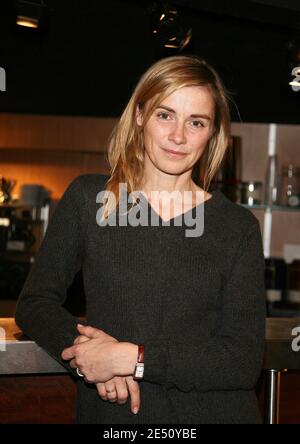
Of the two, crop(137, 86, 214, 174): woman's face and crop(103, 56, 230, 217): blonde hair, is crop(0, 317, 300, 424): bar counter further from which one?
crop(137, 86, 214, 174): woman's face

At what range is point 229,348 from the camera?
142 cm

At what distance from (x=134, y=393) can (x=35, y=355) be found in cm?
29

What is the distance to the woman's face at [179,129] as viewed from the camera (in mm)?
1486

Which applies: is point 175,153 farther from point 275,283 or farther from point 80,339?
point 275,283

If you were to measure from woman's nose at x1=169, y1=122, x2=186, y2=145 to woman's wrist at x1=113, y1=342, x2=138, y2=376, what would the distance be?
0.47m

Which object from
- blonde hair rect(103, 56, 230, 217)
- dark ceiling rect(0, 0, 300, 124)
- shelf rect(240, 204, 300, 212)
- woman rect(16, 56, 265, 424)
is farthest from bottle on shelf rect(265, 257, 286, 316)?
woman rect(16, 56, 265, 424)

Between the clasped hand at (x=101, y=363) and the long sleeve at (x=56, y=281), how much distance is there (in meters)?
0.04

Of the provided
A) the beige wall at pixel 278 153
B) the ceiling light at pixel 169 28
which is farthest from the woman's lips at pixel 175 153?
the beige wall at pixel 278 153

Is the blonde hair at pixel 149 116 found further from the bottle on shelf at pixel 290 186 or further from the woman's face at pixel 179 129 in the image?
the bottle on shelf at pixel 290 186

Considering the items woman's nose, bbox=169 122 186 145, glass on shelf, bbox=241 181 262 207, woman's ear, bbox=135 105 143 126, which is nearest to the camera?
woman's nose, bbox=169 122 186 145

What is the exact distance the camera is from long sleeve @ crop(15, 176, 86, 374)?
4.78 ft

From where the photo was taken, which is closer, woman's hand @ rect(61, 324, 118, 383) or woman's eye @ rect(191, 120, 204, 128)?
woman's hand @ rect(61, 324, 118, 383)

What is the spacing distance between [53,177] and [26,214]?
1.33 feet
